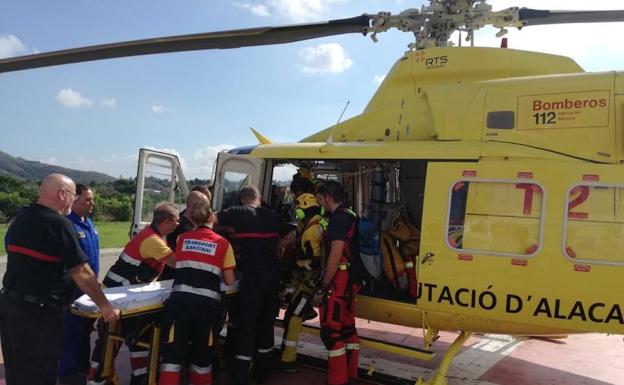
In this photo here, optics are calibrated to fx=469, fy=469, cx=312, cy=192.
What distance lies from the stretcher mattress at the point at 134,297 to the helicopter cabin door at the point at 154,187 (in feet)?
6.73

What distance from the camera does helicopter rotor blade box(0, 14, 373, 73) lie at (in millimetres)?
4922

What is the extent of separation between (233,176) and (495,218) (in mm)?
3036

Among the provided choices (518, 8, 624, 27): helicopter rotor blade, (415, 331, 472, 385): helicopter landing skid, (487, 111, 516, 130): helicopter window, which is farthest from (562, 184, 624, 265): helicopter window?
(518, 8, 624, 27): helicopter rotor blade

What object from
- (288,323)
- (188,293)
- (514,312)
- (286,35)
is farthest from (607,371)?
(286,35)

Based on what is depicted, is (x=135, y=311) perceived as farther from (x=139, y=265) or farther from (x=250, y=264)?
(x=250, y=264)

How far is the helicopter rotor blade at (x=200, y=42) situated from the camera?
4.92 meters

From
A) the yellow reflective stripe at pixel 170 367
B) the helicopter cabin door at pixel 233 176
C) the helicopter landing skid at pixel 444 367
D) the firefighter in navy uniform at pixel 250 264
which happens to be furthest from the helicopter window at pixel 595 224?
the yellow reflective stripe at pixel 170 367

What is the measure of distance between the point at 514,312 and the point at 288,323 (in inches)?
89.1

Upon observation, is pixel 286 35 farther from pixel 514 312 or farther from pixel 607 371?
pixel 607 371

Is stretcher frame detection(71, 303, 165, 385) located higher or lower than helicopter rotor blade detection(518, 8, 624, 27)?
lower

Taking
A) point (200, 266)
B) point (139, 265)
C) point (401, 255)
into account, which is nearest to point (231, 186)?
point (139, 265)

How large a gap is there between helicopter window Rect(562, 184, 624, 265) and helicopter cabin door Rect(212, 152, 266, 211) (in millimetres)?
3056

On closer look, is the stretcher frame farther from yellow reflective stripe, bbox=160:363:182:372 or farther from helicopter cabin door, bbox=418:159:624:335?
helicopter cabin door, bbox=418:159:624:335

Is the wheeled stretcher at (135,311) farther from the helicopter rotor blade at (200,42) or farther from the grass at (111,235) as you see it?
the grass at (111,235)
